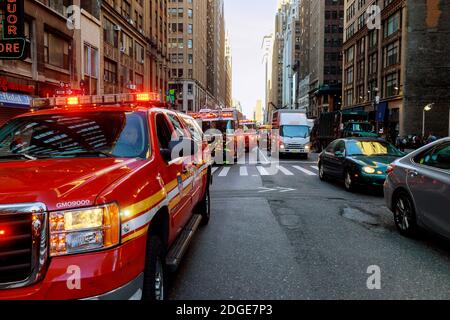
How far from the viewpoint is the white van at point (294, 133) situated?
2639 centimetres

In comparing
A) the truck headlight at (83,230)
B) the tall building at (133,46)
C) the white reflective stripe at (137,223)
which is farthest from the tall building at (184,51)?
the truck headlight at (83,230)

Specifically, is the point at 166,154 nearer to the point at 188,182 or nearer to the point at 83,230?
the point at 188,182

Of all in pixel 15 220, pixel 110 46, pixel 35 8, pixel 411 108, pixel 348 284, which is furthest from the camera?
pixel 411 108

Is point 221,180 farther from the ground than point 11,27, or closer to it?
closer to it

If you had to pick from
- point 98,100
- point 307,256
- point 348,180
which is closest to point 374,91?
point 348,180

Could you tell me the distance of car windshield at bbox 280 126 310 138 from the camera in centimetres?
2706

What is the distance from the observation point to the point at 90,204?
8.67ft

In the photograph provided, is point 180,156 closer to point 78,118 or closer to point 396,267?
point 78,118

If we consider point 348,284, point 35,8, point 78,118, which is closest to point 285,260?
point 348,284

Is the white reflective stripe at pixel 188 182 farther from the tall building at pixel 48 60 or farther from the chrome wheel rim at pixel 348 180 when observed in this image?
the tall building at pixel 48 60

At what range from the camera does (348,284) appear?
4402mm

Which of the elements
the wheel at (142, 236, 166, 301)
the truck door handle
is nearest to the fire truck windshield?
the truck door handle

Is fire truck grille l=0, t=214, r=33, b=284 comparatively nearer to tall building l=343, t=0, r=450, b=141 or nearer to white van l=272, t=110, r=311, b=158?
white van l=272, t=110, r=311, b=158
